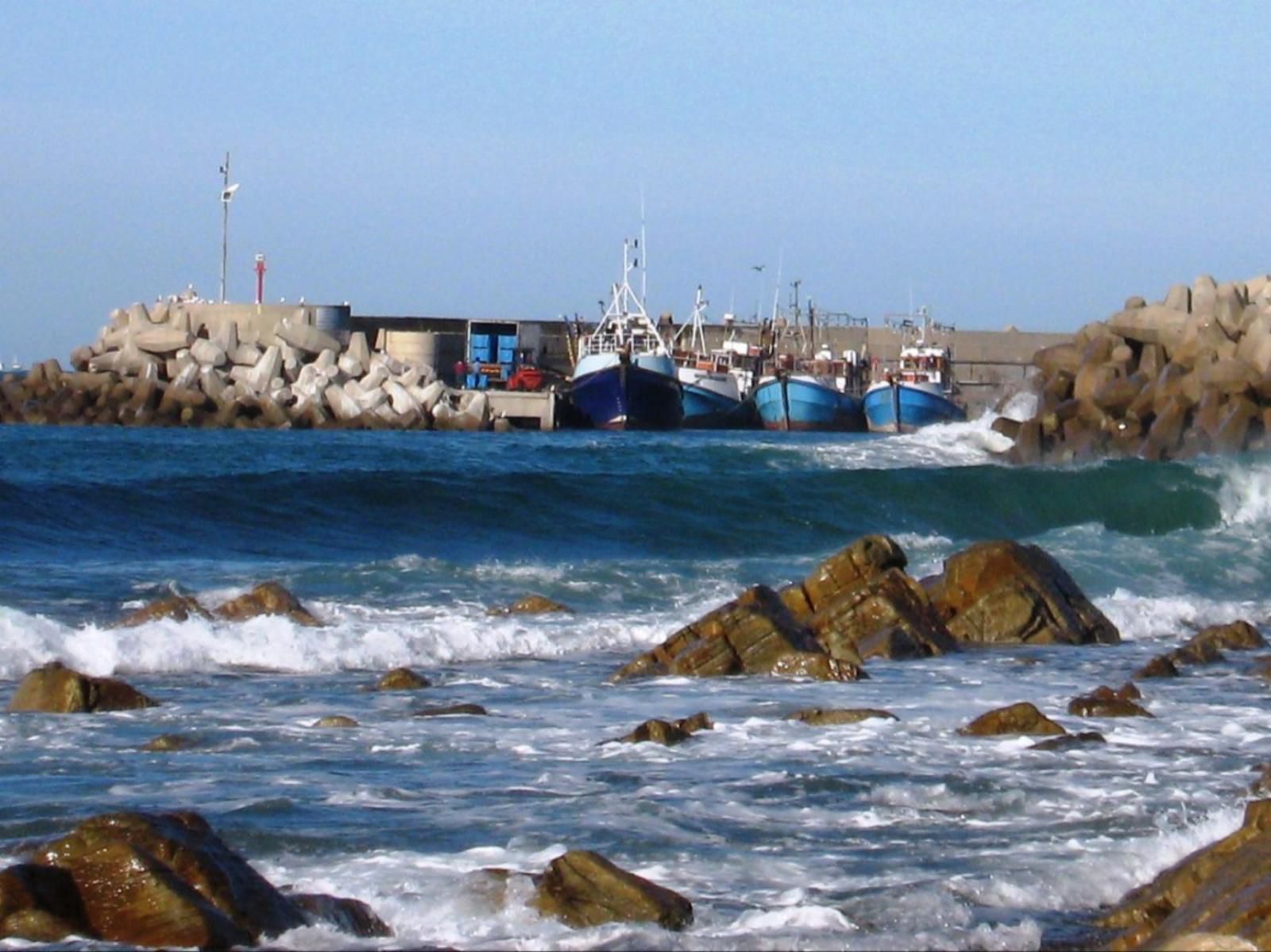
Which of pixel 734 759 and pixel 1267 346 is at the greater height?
pixel 1267 346

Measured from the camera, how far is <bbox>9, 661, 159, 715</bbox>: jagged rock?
9.94 meters

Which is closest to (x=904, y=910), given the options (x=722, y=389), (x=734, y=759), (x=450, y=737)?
(x=734, y=759)

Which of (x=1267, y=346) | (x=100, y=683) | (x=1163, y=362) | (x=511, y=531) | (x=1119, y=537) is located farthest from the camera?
(x=1163, y=362)

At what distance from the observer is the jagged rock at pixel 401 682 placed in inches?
451

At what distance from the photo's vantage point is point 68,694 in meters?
9.97

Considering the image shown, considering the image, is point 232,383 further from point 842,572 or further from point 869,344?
point 842,572

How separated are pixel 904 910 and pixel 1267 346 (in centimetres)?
2867

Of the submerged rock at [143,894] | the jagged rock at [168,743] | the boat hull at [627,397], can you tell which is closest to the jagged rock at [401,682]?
the jagged rock at [168,743]

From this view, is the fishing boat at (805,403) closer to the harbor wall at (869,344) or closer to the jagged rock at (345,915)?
the harbor wall at (869,344)

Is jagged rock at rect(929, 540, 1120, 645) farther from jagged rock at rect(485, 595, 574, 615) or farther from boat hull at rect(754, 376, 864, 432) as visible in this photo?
boat hull at rect(754, 376, 864, 432)

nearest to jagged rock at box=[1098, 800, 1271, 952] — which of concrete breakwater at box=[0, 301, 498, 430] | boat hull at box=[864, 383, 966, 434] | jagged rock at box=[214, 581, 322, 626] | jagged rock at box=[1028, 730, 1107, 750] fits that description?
jagged rock at box=[1028, 730, 1107, 750]

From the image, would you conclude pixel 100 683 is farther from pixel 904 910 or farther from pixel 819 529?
pixel 819 529

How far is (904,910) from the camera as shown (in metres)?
6.13

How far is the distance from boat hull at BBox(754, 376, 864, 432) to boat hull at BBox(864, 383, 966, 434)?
170 cm
